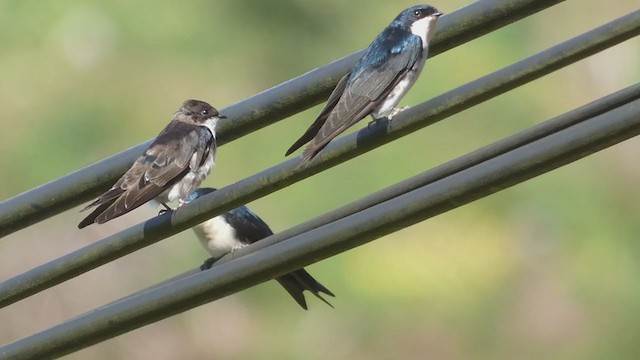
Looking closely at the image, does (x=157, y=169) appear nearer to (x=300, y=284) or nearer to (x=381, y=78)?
(x=381, y=78)

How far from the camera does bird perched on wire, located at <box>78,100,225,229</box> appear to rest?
5.29 meters

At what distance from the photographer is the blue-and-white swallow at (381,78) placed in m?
5.21

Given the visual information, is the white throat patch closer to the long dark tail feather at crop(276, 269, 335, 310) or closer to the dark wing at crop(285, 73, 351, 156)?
the dark wing at crop(285, 73, 351, 156)

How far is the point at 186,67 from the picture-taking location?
15.6 metres

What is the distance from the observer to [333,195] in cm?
1423

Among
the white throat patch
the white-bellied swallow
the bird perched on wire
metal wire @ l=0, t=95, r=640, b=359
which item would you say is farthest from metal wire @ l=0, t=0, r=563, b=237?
the white-bellied swallow

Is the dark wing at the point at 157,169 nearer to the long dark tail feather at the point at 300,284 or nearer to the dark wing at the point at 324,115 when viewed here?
the dark wing at the point at 324,115

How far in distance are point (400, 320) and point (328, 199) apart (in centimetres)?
136

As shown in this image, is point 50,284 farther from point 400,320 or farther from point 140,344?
point 400,320

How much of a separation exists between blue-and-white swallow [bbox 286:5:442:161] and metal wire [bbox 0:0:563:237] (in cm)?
16

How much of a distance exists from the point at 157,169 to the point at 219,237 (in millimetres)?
2657

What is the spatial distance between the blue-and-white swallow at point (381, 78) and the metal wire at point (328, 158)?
0.34 meters

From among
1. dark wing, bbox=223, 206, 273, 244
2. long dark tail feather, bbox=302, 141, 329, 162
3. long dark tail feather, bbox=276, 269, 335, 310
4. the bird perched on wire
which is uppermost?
long dark tail feather, bbox=302, 141, 329, 162

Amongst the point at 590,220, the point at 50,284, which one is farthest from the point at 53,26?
the point at 50,284
